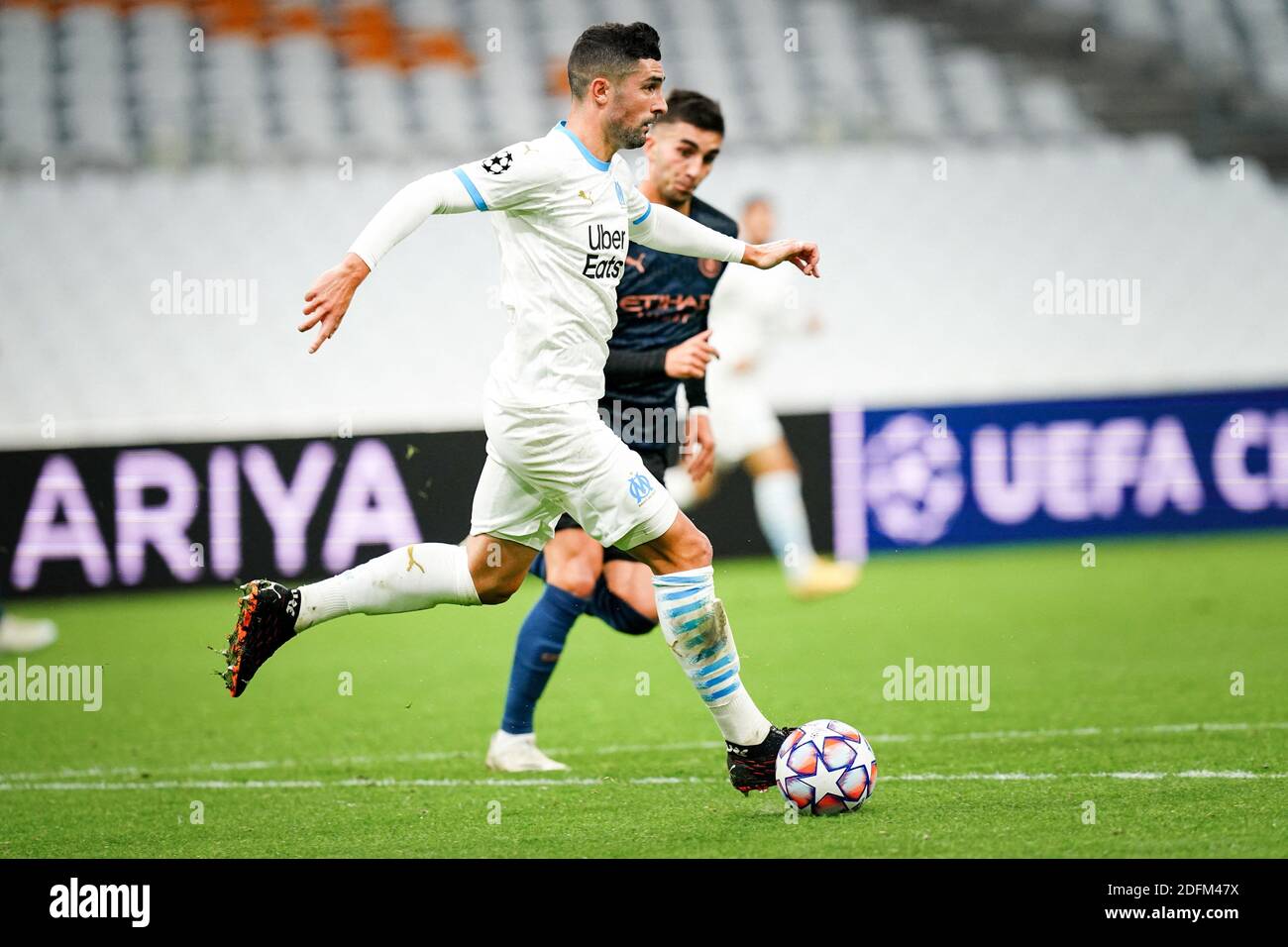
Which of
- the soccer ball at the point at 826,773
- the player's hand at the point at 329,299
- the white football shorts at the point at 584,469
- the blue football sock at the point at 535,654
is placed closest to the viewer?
the player's hand at the point at 329,299

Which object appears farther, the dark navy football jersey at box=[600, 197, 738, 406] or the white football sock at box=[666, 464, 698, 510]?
the white football sock at box=[666, 464, 698, 510]

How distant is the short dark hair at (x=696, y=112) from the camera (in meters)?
5.38

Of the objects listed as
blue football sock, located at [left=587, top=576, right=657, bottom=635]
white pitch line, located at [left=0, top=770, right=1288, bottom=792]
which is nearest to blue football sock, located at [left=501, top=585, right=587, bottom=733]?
blue football sock, located at [left=587, top=576, right=657, bottom=635]

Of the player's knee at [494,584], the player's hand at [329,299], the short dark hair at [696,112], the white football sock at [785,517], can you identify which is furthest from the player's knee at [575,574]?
the white football sock at [785,517]

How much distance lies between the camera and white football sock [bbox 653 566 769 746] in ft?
14.4

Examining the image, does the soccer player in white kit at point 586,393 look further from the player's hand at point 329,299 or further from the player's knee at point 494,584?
the player's hand at point 329,299

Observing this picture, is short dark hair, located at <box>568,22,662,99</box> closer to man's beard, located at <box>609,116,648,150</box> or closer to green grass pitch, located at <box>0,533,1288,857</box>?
man's beard, located at <box>609,116,648,150</box>

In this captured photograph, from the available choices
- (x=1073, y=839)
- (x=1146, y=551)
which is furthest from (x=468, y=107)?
(x=1073, y=839)

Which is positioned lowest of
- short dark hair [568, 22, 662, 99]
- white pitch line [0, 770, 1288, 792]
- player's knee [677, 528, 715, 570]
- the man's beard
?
white pitch line [0, 770, 1288, 792]

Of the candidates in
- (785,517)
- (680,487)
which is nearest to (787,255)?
(680,487)

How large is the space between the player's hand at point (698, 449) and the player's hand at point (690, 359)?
491 mm

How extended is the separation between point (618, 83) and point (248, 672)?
1.80 m

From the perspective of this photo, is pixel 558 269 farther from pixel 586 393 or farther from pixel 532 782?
pixel 532 782

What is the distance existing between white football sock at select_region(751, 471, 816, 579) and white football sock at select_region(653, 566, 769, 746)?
242 inches
